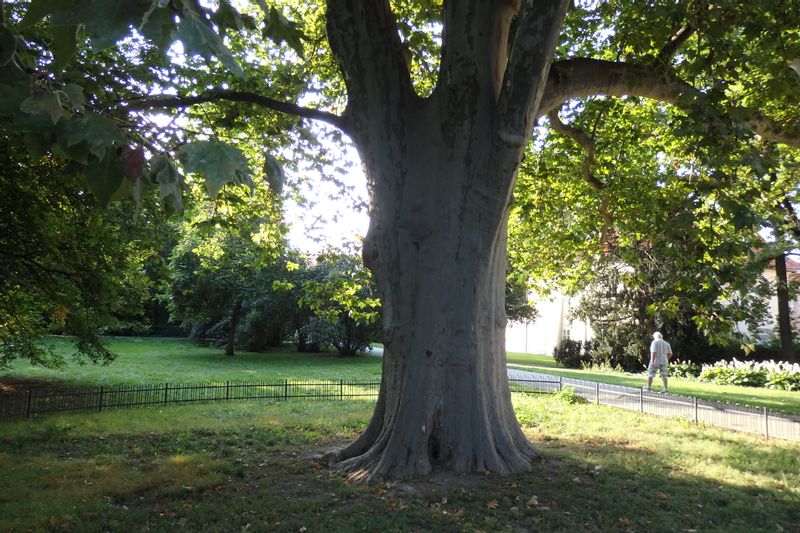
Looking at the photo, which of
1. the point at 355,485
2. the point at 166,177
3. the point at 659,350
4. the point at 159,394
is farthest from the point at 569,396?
the point at 166,177

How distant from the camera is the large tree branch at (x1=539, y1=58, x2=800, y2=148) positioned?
7824 mm

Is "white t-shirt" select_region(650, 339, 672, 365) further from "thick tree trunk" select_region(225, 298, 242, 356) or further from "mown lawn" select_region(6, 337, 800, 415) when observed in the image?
"thick tree trunk" select_region(225, 298, 242, 356)

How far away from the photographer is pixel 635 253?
1276 cm

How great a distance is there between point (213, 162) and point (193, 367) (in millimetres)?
27847

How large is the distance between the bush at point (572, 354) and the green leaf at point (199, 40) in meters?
35.0

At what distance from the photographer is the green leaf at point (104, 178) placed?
1917mm

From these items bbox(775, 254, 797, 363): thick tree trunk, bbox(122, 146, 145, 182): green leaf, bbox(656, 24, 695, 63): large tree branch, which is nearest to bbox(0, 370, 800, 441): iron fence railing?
bbox(656, 24, 695, 63): large tree branch

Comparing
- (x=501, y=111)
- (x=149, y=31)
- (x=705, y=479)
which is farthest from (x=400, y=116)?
(x=705, y=479)

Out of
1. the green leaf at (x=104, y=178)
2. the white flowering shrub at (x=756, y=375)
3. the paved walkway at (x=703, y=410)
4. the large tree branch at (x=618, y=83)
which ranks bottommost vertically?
the paved walkway at (x=703, y=410)

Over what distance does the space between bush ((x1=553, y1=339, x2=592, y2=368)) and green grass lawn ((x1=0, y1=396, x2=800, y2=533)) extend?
23.3 metres

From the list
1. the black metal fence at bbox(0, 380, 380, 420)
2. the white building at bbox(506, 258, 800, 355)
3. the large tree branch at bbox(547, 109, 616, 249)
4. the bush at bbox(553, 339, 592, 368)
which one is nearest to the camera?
the large tree branch at bbox(547, 109, 616, 249)

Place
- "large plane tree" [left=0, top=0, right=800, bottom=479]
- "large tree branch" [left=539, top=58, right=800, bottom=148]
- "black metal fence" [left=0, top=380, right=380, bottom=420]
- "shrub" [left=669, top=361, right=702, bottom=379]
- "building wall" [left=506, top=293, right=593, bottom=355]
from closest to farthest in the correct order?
1. "large plane tree" [left=0, top=0, right=800, bottom=479]
2. "large tree branch" [left=539, top=58, right=800, bottom=148]
3. "black metal fence" [left=0, top=380, right=380, bottom=420]
4. "shrub" [left=669, top=361, right=702, bottom=379]
5. "building wall" [left=506, top=293, right=593, bottom=355]

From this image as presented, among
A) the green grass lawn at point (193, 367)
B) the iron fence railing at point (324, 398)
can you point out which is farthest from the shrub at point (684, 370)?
the green grass lawn at point (193, 367)

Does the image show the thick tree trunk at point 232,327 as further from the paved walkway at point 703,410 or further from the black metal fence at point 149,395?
the paved walkway at point 703,410
